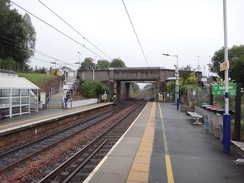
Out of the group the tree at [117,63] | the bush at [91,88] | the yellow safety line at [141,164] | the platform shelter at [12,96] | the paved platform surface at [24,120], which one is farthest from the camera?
the tree at [117,63]

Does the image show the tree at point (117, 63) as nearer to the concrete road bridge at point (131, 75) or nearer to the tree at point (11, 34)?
the concrete road bridge at point (131, 75)

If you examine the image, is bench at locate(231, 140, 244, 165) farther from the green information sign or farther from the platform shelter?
the platform shelter

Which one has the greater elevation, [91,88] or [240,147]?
[91,88]

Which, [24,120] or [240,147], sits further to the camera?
[24,120]

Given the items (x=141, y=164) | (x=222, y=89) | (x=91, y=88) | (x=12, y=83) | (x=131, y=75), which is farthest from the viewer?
(x=131, y=75)

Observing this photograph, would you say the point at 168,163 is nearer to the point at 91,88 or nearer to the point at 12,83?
the point at 12,83

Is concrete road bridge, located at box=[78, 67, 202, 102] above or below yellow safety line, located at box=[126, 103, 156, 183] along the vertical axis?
above

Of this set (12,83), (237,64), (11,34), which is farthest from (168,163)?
(237,64)

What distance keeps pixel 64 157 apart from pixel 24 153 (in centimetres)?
182

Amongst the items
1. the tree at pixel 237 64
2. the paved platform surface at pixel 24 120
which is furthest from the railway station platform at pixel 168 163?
the tree at pixel 237 64

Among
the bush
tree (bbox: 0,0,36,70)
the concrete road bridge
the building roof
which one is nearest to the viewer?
the building roof

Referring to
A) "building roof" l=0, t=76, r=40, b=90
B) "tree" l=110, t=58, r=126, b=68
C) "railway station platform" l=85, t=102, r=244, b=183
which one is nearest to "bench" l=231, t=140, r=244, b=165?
"railway station platform" l=85, t=102, r=244, b=183

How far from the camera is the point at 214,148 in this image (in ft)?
22.8

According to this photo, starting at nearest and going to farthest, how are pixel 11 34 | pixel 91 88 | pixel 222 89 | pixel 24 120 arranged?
pixel 222 89 < pixel 24 120 < pixel 91 88 < pixel 11 34
